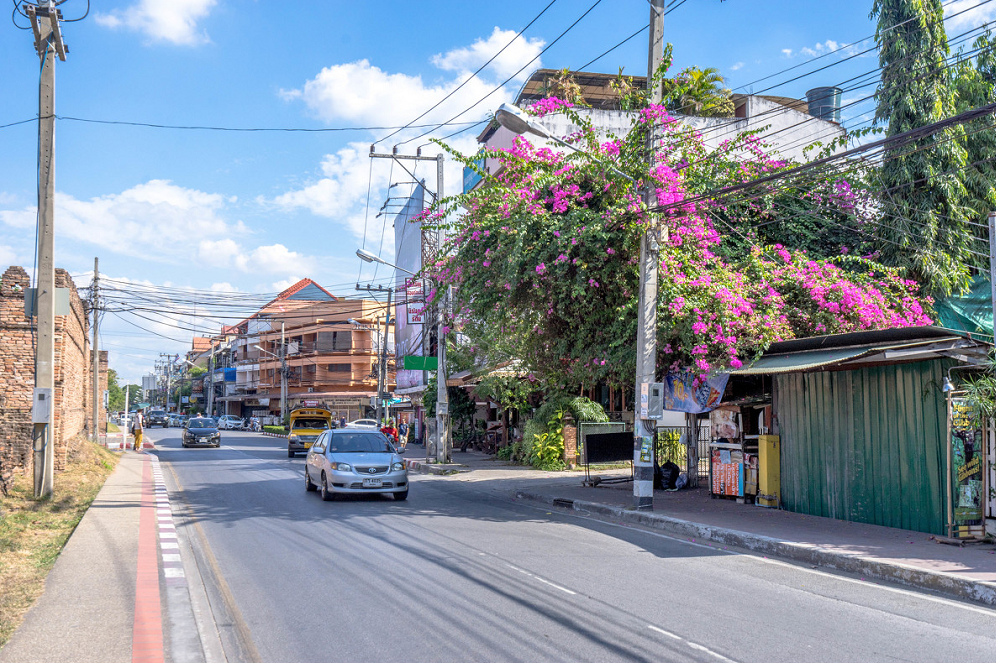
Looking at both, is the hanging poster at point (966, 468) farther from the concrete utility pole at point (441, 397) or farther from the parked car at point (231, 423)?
the parked car at point (231, 423)

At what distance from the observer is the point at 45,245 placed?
14.9 meters

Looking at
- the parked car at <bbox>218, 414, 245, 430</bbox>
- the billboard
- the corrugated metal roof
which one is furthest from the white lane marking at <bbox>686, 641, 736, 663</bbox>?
the parked car at <bbox>218, 414, 245, 430</bbox>

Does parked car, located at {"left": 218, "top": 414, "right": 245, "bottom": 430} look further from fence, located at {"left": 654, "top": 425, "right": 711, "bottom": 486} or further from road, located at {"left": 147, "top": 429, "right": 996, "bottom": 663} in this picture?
road, located at {"left": 147, "top": 429, "right": 996, "bottom": 663}

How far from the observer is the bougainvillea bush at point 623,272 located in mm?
14391

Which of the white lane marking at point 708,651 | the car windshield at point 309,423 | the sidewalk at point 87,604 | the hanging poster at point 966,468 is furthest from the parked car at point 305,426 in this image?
the white lane marking at point 708,651

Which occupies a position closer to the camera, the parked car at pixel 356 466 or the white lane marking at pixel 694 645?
the white lane marking at pixel 694 645

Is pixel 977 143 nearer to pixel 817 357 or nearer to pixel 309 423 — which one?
pixel 817 357

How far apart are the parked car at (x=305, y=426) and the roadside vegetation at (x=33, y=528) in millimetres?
12321

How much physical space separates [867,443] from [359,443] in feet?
33.3

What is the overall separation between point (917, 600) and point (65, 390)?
710 inches

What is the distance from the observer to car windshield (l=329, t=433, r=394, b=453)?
17.0 meters

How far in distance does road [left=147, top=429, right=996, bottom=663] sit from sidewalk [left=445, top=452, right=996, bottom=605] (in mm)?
442

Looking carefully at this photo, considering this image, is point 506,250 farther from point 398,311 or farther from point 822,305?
point 398,311

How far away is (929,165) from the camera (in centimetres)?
2061
